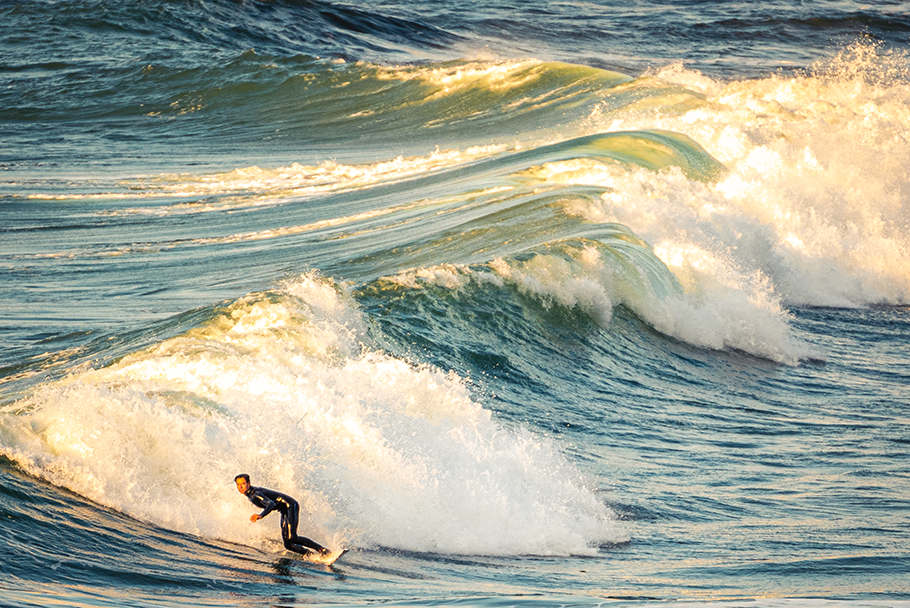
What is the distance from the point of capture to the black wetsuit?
5918 mm

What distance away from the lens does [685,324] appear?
1179 centimetres

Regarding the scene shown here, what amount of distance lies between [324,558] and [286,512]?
35cm

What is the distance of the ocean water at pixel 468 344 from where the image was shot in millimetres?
6312

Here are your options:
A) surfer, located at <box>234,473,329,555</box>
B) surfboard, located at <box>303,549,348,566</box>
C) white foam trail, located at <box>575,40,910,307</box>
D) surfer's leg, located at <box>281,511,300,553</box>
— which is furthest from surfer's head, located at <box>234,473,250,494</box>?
white foam trail, located at <box>575,40,910,307</box>

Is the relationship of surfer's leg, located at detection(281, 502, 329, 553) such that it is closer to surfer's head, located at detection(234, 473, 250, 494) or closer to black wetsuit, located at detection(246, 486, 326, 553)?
black wetsuit, located at detection(246, 486, 326, 553)

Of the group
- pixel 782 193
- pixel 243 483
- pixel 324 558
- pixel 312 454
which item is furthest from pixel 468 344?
pixel 782 193

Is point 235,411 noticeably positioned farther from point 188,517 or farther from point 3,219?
point 3,219

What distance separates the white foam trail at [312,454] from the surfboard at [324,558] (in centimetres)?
36

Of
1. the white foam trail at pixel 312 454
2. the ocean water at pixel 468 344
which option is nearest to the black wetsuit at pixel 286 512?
the ocean water at pixel 468 344

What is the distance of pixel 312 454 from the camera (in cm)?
681

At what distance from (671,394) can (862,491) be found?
99.9 inches

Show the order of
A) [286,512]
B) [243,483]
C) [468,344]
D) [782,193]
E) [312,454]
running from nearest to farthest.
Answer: [243,483] < [286,512] < [312,454] < [468,344] < [782,193]

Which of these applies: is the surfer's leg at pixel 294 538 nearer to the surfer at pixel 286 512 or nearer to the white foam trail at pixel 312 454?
the surfer at pixel 286 512

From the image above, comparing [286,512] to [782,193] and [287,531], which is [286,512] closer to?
[287,531]
